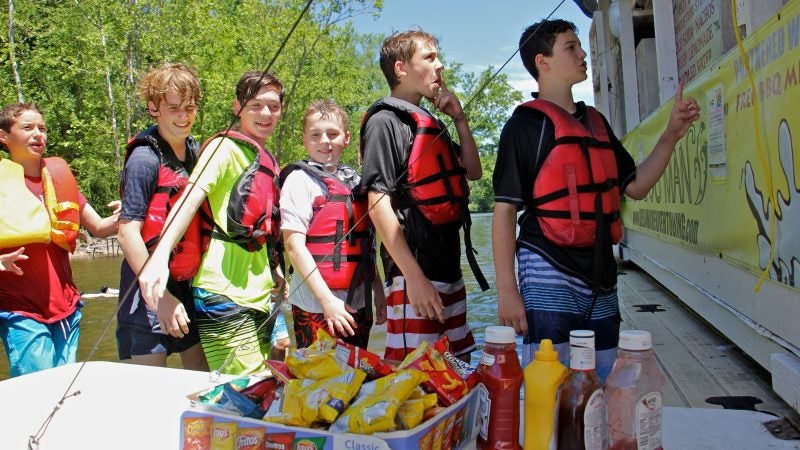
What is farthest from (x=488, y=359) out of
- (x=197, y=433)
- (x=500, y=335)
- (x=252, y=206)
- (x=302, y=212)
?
(x=252, y=206)

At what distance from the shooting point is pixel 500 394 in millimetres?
1445

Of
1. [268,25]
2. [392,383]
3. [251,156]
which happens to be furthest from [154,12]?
[392,383]

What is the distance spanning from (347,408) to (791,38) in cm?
230

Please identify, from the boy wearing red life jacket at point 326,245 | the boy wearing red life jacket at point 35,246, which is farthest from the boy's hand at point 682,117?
the boy wearing red life jacket at point 35,246

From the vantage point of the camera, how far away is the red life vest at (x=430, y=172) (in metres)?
2.54

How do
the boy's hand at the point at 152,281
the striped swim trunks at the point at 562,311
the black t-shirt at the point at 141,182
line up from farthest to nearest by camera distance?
the black t-shirt at the point at 141,182, the striped swim trunks at the point at 562,311, the boy's hand at the point at 152,281

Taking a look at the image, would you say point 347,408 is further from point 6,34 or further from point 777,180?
point 6,34

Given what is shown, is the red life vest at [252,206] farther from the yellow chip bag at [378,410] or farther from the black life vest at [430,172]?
the yellow chip bag at [378,410]

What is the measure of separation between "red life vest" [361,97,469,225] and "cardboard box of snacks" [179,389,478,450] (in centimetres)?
114

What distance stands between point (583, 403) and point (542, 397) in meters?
0.08

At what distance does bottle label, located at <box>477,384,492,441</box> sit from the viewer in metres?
1.46

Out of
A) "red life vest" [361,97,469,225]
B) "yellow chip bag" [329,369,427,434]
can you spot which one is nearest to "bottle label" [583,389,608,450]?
"yellow chip bag" [329,369,427,434]

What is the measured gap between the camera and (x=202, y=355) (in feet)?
9.97

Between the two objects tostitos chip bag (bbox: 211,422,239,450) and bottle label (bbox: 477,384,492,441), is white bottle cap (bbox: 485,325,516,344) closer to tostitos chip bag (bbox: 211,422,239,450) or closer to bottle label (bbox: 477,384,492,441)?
bottle label (bbox: 477,384,492,441)
